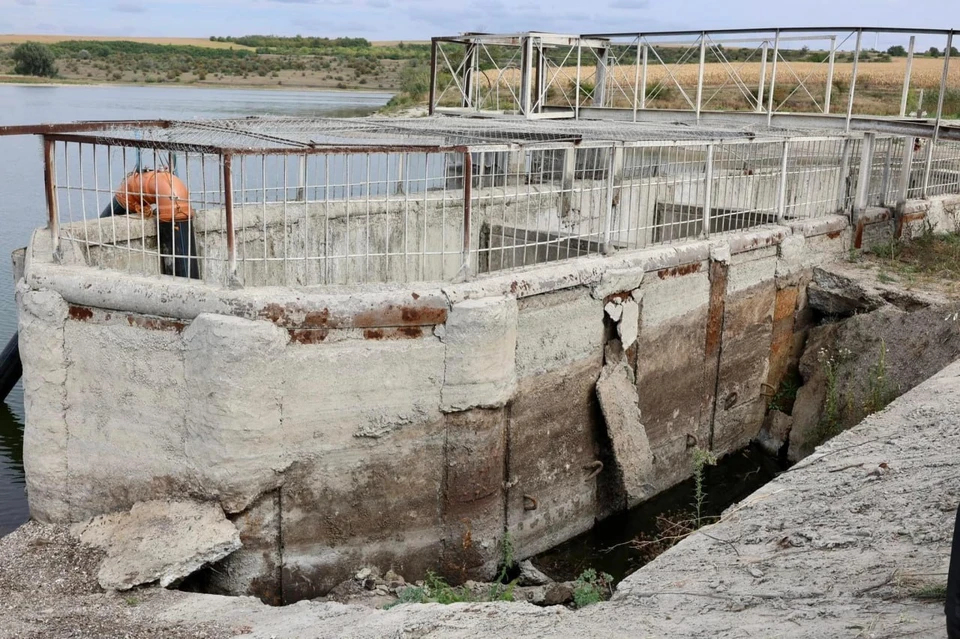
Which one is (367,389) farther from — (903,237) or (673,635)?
(903,237)

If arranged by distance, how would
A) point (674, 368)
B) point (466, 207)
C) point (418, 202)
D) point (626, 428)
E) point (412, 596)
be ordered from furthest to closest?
point (418, 202) < point (674, 368) < point (626, 428) < point (466, 207) < point (412, 596)

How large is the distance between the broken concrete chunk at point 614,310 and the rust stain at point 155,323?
12.3 feet

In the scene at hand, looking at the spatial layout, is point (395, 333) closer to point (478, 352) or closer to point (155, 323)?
point (478, 352)

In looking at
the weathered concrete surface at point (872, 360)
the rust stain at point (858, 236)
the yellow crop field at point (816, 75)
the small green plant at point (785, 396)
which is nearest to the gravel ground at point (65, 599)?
the weathered concrete surface at point (872, 360)

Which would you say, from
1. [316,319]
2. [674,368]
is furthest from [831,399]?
[316,319]

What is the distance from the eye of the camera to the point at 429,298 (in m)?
6.88

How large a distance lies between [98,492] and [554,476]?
369 cm

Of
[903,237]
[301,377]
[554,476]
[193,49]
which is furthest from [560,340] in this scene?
[193,49]

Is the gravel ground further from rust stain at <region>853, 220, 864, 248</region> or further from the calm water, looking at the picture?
rust stain at <region>853, 220, 864, 248</region>

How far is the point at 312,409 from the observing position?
21.9 feet

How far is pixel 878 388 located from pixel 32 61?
66.4 m

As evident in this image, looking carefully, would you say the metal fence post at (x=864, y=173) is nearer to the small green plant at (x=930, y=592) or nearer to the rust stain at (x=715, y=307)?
the rust stain at (x=715, y=307)

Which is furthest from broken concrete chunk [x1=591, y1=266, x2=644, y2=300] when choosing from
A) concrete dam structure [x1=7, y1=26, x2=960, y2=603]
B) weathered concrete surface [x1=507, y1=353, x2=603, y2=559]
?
weathered concrete surface [x1=507, y1=353, x2=603, y2=559]

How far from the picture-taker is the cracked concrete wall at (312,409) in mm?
6484
